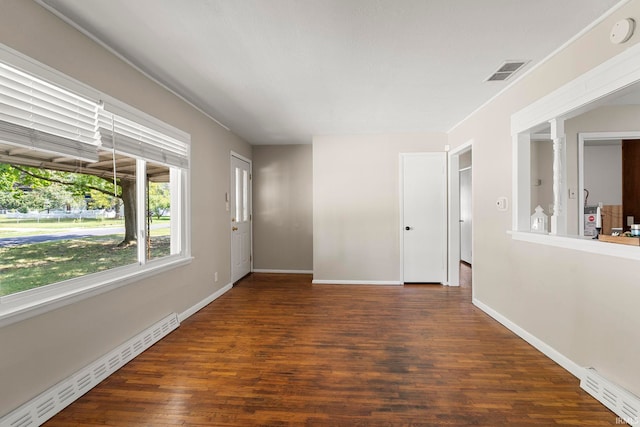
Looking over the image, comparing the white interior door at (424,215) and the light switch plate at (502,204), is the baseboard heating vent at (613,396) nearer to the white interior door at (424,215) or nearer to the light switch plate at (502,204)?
the light switch plate at (502,204)

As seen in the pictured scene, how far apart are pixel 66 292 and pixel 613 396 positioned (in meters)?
3.65

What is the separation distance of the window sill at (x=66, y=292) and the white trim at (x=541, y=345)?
3.62 meters

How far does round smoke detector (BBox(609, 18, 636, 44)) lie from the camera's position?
172cm

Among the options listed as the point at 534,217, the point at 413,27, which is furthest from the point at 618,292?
→ the point at 413,27

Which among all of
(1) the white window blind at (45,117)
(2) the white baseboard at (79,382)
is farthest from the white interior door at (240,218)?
(1) the white window blind at (45,117)

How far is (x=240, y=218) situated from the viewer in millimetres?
5281

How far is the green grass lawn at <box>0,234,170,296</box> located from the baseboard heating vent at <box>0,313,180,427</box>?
2.17ft

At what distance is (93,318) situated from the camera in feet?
6.98

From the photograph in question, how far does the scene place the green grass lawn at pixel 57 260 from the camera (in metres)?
1.70

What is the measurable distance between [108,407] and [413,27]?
3.29 m

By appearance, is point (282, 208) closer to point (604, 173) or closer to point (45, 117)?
point (45, 117)

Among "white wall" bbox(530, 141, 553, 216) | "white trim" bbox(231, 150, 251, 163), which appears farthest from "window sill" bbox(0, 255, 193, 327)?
"white wall" bbox(530, 141, 553, 216)

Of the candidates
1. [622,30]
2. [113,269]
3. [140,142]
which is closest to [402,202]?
[622,30]

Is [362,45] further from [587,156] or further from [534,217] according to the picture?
[587,156]
